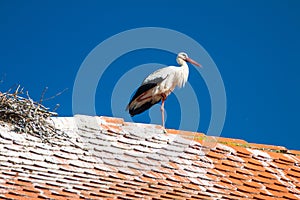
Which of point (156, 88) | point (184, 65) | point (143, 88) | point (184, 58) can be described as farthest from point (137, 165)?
point (184, 58)

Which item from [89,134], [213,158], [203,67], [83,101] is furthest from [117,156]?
[203,67]

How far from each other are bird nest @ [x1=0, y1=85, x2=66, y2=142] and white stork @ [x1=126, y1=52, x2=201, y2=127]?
13.3 ft

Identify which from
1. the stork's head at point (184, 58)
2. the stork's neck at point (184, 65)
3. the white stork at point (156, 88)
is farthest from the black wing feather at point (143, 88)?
the stork's head at point (184, 58)

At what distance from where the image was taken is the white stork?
39.8ft

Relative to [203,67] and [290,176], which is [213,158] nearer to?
[290,176]

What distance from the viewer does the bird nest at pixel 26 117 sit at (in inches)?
295

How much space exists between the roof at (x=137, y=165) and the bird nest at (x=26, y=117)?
79mm

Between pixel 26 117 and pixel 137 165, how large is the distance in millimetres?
1059

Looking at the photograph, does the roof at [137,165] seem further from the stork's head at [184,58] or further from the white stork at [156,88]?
the stork's head at [184,58]

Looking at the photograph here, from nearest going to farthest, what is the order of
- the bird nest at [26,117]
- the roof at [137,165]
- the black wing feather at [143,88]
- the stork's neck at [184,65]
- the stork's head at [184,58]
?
the roof at [137,165]
the bird nest at [26,117]
the black wing feather at [143,88]
the stork's neck at [184,65]
the stork's head at [184,58]

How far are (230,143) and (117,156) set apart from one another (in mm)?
1526

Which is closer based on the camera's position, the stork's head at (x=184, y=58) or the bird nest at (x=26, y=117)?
the bird nest at (x=26, y=117)

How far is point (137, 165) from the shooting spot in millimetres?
7379

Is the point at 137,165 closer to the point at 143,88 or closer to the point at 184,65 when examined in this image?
the point at 143,88
